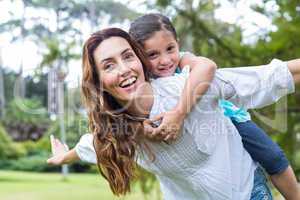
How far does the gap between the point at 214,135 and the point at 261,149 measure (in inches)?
9.1

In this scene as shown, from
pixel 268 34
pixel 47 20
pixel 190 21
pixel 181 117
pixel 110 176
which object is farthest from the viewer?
pixel 47 20

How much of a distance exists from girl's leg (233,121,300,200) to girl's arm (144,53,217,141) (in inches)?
10.3

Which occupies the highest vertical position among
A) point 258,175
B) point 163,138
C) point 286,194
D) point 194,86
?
point 194,86

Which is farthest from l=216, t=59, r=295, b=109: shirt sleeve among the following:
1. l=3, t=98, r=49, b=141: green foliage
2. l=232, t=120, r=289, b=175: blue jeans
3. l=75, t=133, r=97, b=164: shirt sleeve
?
l=3, t=98, r=49, b=141: green foliage

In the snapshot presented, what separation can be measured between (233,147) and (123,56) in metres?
0.31

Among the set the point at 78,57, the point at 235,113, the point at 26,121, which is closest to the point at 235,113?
the point at 235,113

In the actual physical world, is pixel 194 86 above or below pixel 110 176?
above

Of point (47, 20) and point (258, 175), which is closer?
point (258, 175)

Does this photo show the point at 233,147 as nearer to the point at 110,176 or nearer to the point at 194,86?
the point at 194,86

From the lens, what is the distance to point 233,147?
120 cm

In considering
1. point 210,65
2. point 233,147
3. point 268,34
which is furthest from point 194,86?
point 268,34

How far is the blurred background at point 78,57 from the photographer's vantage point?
342 cm

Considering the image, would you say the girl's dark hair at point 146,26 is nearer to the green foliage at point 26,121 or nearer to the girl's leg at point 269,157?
the girl's leg at point 269,157

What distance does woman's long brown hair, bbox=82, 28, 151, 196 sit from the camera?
47.5 inches
